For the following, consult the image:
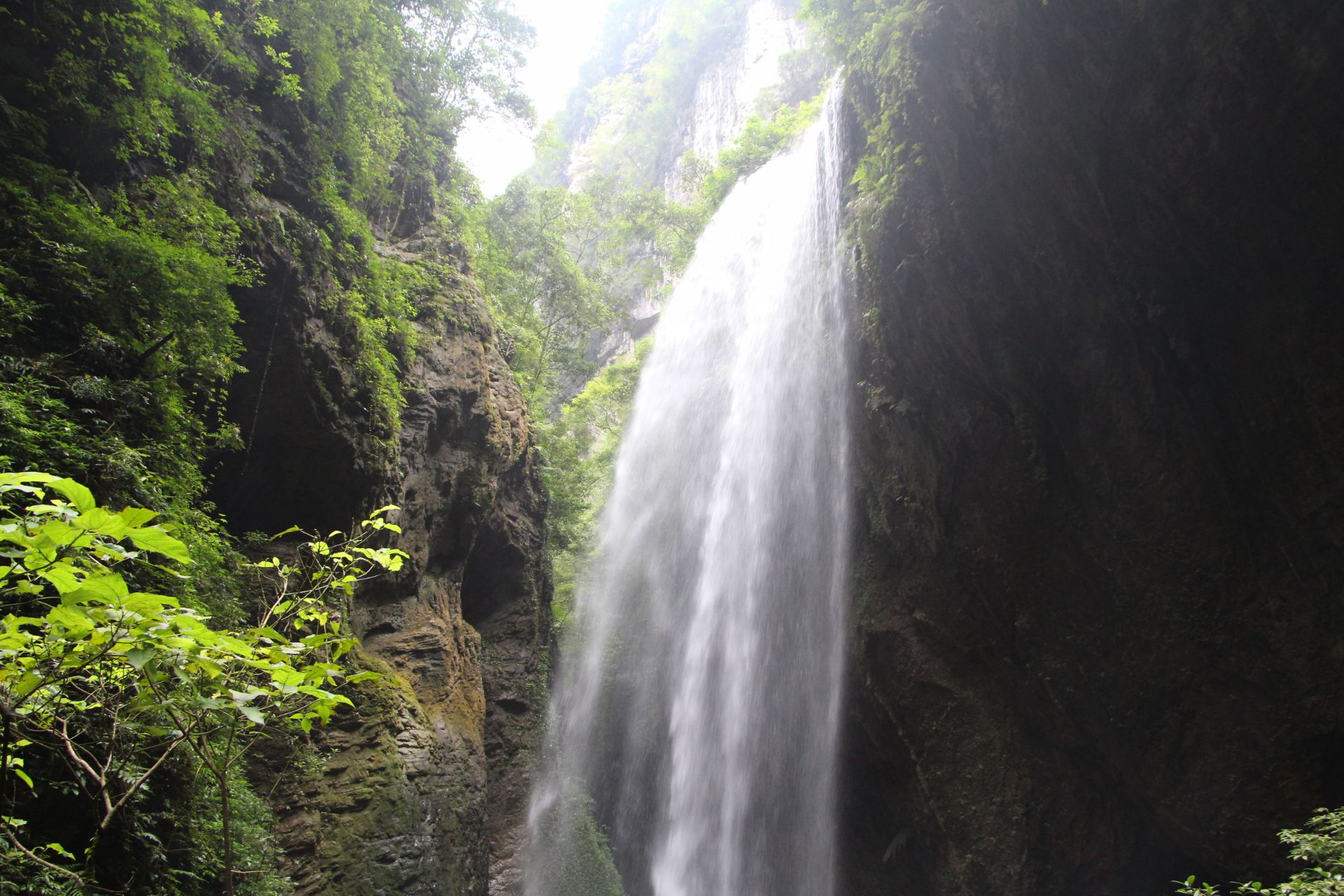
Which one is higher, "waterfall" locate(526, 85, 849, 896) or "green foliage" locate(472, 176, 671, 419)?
"green foliage" locate(472, 176, 671, 419)

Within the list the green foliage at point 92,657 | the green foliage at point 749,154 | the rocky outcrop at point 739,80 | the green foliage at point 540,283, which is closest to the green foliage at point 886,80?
the green foliage at point 540,283

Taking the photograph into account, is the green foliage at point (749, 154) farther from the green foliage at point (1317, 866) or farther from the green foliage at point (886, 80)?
the green foliage at point (1317, 866)

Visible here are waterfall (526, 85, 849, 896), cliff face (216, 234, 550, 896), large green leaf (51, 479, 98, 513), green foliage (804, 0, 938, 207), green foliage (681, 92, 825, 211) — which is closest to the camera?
large green leaf (51, 479, 98, 513)

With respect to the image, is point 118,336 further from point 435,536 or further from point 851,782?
point 851,782

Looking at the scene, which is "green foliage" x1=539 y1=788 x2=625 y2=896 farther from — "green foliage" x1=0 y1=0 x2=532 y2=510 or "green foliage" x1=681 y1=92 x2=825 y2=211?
"green foliage" x1=681 y1=92 x2=825 y2=211

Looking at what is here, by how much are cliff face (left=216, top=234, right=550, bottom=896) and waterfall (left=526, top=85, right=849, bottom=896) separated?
Answer: 209cm

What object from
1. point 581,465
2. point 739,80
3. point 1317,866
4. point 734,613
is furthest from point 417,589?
point 739,80

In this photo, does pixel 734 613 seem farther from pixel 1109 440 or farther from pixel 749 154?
pixel 749 154

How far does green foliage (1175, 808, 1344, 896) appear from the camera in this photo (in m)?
4.01

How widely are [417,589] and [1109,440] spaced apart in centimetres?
807

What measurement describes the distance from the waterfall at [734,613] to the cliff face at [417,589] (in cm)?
209

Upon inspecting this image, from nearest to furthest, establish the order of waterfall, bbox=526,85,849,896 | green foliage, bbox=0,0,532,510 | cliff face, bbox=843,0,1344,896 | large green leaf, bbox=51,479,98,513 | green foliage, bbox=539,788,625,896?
large green leaf, bbox=51,479,98,513, green foliage, bbox=0,0,532,510, cliff face, bbox=843,0,1344,896, waterfall, bbox=526,85,849,896, green foliage, bbox=539,788,625,896

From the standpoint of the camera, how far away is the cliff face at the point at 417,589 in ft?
21.4

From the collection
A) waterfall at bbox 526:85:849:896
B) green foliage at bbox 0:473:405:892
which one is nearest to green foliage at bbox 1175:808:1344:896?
green foliage at bbox 0:473:405:892
